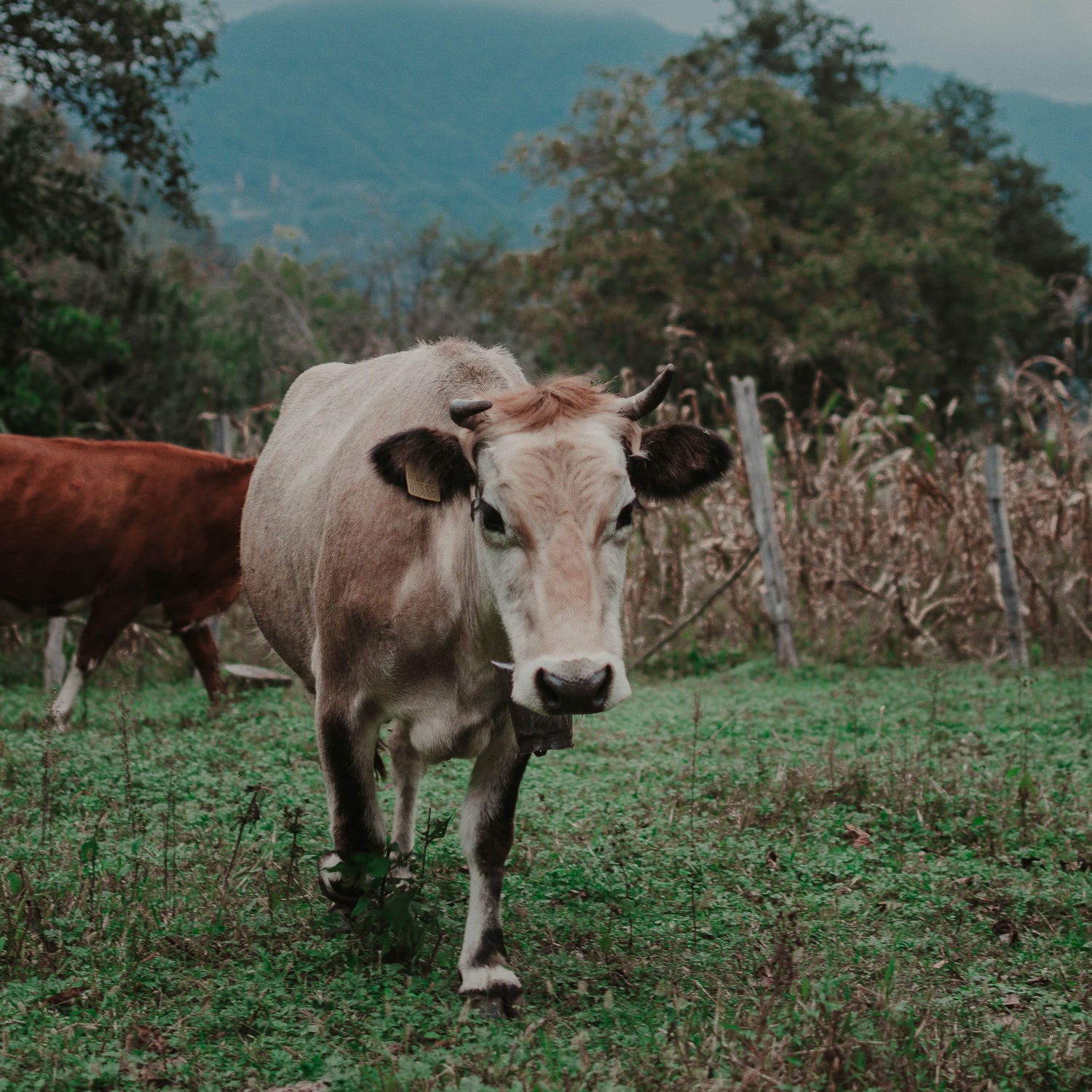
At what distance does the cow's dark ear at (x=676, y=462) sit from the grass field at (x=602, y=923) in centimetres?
144

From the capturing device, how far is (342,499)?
402cm

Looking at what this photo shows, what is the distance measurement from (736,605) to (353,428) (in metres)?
6.48

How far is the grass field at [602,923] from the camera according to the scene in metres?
2.99

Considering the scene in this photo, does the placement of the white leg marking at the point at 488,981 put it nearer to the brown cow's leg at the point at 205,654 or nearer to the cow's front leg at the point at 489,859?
the cow's front leg at the point at 489,859

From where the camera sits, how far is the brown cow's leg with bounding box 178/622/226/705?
8422 mm

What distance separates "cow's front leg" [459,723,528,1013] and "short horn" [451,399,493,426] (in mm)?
1056

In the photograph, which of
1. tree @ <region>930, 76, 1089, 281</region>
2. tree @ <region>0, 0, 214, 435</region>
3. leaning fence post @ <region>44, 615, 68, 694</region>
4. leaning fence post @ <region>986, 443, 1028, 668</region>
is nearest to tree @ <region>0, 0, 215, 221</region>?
tree @ <region>0, 0, 214, 435</region>

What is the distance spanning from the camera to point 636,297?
3130 centimetres

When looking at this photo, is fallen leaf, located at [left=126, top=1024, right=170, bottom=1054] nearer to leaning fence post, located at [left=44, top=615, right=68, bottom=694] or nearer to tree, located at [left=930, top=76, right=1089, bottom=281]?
leaning fence post, located at [left=44, top=615, right=68, bottom=694]

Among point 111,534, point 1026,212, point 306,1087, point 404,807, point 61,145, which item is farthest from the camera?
point 1026,212

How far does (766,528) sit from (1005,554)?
74.7 inches

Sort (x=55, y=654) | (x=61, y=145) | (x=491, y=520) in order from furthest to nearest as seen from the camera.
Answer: (x=61, y=145) < (x=55, y=654) < (x=491, y=520)

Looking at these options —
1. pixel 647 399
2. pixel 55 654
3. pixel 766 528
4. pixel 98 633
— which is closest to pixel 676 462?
pixel 647 399

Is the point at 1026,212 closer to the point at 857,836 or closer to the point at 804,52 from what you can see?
the point at 804,52
